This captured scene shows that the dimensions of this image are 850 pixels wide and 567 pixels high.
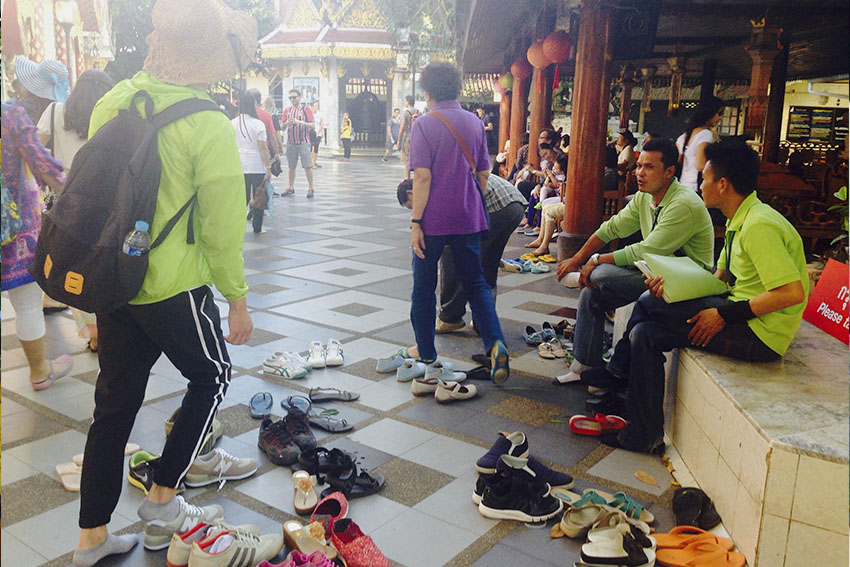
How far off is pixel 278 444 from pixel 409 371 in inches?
48.8

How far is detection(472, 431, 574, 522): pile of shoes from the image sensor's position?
2.92 metres

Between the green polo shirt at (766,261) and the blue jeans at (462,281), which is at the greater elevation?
the green polo shirt at (766,261)

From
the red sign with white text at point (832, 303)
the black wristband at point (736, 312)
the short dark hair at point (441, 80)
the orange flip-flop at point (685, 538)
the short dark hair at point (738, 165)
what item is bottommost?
the orange flip-flop at point (685, 538)

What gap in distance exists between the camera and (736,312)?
124 inches

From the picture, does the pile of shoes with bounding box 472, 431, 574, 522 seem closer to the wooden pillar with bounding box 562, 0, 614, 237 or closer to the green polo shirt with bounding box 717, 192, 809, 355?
the green polo shirt with bounding box 717, 192, 809, 355

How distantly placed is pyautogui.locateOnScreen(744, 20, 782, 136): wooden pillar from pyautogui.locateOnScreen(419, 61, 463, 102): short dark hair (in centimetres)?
744

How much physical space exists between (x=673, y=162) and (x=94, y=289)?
3051 mm

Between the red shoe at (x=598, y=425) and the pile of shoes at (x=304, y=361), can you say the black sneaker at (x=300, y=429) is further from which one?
the red shoe at (x=598, y=425)

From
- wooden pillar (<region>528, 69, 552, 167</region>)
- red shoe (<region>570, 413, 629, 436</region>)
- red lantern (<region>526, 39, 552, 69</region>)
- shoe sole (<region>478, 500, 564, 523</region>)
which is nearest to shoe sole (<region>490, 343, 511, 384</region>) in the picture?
red shoe (<region>570, 413, 629, 436</region>)

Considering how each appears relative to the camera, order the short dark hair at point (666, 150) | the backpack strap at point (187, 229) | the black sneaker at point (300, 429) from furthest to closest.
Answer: the short dark hair at point (666, 150), the black sneaker at point (300, 429), the backpack strap at point (187, 229)

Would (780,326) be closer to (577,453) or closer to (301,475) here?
(577,453)

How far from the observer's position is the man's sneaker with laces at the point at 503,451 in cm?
316

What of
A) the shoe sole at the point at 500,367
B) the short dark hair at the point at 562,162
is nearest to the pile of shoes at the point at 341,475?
the shoe sole at the point at 500,367

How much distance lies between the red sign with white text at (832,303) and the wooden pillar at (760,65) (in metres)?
6.77
